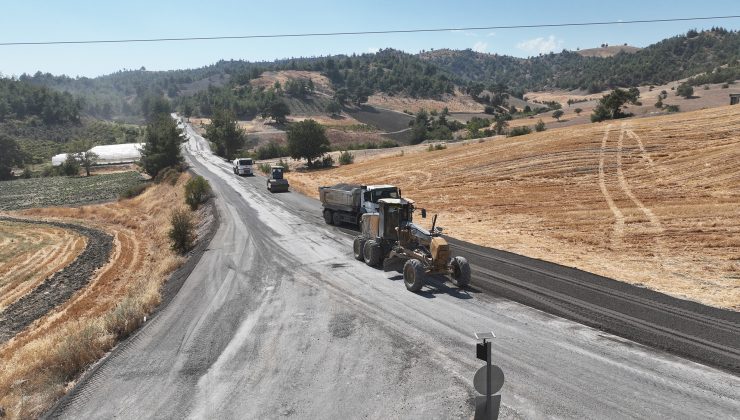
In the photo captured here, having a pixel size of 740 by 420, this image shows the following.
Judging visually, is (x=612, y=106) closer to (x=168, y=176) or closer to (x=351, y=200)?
(x=351, y=200)

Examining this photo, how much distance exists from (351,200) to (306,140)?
34935 mm

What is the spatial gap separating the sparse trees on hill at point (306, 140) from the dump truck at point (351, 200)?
105 ft

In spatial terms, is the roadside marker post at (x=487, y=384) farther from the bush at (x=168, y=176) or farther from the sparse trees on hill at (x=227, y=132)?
the sparse trees on hill at (x=227, y=132)

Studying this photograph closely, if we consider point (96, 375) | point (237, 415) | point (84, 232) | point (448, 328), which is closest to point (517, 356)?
point (448, 328)

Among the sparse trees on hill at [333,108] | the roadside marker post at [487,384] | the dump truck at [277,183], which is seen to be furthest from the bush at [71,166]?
the roadside marker post at [487,384]

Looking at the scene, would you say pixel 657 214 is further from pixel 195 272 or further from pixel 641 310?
pixel 195 272

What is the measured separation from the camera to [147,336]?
1429cm

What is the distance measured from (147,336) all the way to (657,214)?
2574 centimetres

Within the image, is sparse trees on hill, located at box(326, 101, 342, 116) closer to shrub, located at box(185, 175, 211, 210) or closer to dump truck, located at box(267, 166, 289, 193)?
dump truck, located at box(267, 166, 289, 193)

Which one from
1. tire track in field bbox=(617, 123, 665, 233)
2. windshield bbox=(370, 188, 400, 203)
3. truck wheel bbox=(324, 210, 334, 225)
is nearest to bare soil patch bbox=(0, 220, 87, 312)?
truck wheel bbox=(324, 210, 334, 225)

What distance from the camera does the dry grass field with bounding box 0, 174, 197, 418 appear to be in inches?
480

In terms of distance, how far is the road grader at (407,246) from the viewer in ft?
54.7

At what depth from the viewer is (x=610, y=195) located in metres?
31.8

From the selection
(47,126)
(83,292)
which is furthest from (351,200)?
(47,126)
